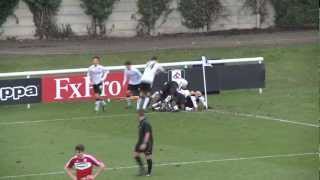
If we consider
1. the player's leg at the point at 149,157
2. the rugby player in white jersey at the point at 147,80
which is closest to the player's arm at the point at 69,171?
the player's leg at the point at 149,157

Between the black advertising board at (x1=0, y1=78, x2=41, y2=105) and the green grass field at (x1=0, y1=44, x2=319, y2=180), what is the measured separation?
0.39 meters

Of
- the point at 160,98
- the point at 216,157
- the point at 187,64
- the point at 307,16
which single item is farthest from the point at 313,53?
the point at 216,157

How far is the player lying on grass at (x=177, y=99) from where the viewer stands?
1260 inches

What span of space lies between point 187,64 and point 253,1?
2101cm

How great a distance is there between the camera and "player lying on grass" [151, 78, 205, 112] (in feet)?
105

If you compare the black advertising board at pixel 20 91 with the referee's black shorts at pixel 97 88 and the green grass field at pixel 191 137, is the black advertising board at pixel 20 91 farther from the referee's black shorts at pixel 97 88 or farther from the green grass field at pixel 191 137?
the referee's black shorts at pixel 97 88

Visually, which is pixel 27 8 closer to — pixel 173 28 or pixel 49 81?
pixel 173 28

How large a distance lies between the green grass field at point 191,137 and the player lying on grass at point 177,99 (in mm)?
762

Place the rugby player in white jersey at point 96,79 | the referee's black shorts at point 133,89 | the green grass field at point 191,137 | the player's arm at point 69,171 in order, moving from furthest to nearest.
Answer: the referee's black shorts at point 133,89 < the rugby player in white jersey at point 96,79 < the green grass field at point 191,137 < the player's arm at point 69,171

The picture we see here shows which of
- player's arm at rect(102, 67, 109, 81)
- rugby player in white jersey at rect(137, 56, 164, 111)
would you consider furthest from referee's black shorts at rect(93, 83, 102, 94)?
rugby player in white jersey at rect(137, 56, 164, 111)

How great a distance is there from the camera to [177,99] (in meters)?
32.0

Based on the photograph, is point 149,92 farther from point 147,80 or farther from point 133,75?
point 133,75

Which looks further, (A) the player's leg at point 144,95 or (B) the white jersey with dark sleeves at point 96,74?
(B) the white jersey with dark sleeves at point 96,74

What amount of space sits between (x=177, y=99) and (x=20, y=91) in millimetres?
5816
